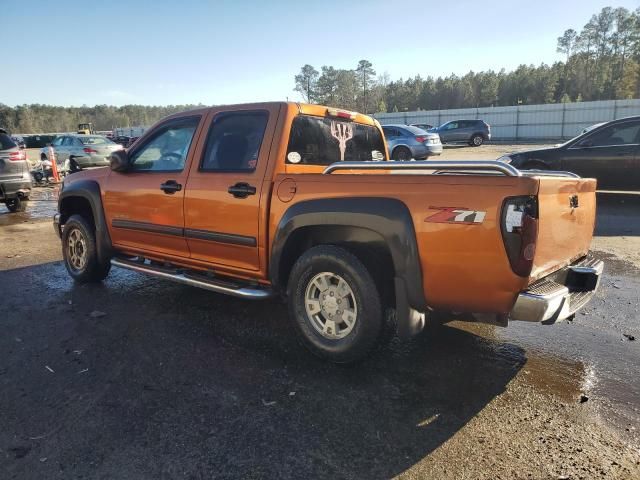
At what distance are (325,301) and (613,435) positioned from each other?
188 centimetres

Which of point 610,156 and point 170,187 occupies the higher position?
point 170,187

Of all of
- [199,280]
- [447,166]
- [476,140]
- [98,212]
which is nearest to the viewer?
[447,166]

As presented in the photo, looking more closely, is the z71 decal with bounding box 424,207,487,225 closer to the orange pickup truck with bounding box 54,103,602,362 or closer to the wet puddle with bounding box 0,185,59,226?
the orange pickup truck with bounding box 54,103,602,362

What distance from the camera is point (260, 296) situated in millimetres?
3682

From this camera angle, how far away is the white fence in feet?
117

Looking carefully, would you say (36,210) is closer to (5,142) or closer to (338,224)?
(5,142)

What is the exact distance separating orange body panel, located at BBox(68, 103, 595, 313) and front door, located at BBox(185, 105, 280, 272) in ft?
0.04

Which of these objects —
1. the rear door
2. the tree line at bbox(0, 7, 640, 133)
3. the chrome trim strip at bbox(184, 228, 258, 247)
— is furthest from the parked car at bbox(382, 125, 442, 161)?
the tree line at bbox(0, 7, 640, 133)

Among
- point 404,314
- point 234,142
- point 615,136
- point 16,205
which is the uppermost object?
point 234,142

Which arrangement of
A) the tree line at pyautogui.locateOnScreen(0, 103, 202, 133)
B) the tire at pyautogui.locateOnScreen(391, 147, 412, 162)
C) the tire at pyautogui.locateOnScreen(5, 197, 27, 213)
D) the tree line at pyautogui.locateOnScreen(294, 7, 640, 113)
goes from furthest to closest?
the tree line at pyautogui.locateOnScreen(0, 103, 202, 133), the tree line at pyautogui.locateOnScreen(294, 7, 640, 113), the tire at pyautogui.locateOnScreen(391, 147, 412, 162), the tire at pyautogui.locateOnScreen(5, 197, 27, 213)

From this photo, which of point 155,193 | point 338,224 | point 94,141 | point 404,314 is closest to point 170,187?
point 155,193

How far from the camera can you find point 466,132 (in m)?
30.5

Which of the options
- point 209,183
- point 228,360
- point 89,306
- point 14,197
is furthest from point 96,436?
point 14,197

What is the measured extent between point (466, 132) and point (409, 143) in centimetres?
1324
